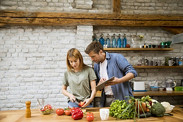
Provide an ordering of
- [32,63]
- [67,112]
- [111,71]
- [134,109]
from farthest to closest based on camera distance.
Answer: [32,63] → [111,71] → [67,112] → [134,109]

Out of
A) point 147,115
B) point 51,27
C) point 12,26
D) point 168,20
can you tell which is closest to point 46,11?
point 51,27

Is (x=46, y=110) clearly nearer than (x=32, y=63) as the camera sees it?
Yes

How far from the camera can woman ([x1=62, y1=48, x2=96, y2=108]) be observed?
86.6 inches

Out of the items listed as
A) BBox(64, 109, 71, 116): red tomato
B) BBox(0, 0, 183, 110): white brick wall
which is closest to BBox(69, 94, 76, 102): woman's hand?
BBox(64, 109, 71, 116): red tomato

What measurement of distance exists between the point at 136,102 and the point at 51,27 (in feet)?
10.7

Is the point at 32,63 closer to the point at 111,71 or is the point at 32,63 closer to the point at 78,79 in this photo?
the point at 78,79

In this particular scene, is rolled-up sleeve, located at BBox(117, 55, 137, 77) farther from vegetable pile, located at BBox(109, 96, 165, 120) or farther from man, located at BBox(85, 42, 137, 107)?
vegetable pile, located at BBox(109, 96, 165, 120)

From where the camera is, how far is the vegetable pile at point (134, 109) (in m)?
1.63

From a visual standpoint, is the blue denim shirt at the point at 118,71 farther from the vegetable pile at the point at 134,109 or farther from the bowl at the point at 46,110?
the bowl at the point at 46,110

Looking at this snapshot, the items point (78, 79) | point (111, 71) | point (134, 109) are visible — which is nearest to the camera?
point (134, 109)

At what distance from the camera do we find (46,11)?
412cm

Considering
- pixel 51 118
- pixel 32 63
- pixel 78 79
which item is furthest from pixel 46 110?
pixel 32 63

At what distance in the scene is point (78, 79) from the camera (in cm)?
227

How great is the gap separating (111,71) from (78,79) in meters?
0.52
